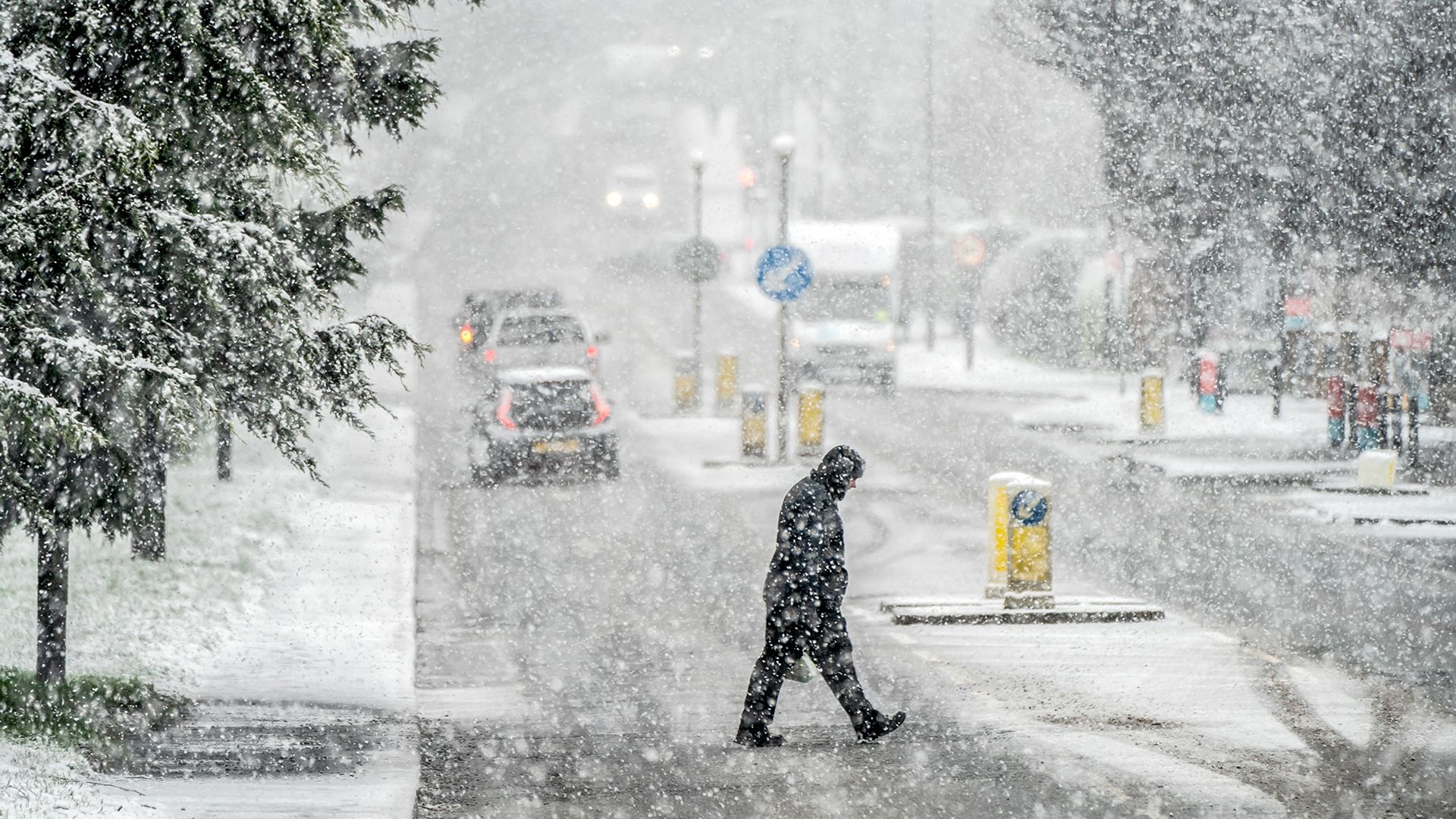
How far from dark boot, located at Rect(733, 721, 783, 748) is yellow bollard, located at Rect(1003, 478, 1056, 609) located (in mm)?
3931

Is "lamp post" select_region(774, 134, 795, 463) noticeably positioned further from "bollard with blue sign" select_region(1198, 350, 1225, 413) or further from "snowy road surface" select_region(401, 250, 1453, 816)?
"bollard with blue sign" select_region(1198, 350, 1225, 413)

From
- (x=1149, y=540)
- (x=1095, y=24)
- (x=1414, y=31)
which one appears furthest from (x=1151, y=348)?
(x=1149, y=540)

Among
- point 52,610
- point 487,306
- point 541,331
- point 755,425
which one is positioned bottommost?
point 52,610

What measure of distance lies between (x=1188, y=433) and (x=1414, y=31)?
8095mm

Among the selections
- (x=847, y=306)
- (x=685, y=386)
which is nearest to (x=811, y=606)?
(x=685, y=386)

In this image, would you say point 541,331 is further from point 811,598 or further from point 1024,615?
point 811,598

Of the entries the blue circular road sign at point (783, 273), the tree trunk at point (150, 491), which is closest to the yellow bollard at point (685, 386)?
the blue circular road sign at point (783, 273)

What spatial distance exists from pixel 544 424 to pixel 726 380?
401 inches

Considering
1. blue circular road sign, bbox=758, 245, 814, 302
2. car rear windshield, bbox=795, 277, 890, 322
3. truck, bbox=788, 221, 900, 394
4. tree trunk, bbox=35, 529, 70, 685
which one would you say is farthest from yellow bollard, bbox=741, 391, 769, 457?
car rear windshield, bbox=795, 277, 890, 322

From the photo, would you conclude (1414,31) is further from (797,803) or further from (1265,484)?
(797,803)

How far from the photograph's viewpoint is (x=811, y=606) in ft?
26.5

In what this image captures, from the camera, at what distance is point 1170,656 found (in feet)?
34.3

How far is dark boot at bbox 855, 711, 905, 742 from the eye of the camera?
823 cm

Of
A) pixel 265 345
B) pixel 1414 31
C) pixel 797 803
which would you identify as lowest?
pixel 797 803
